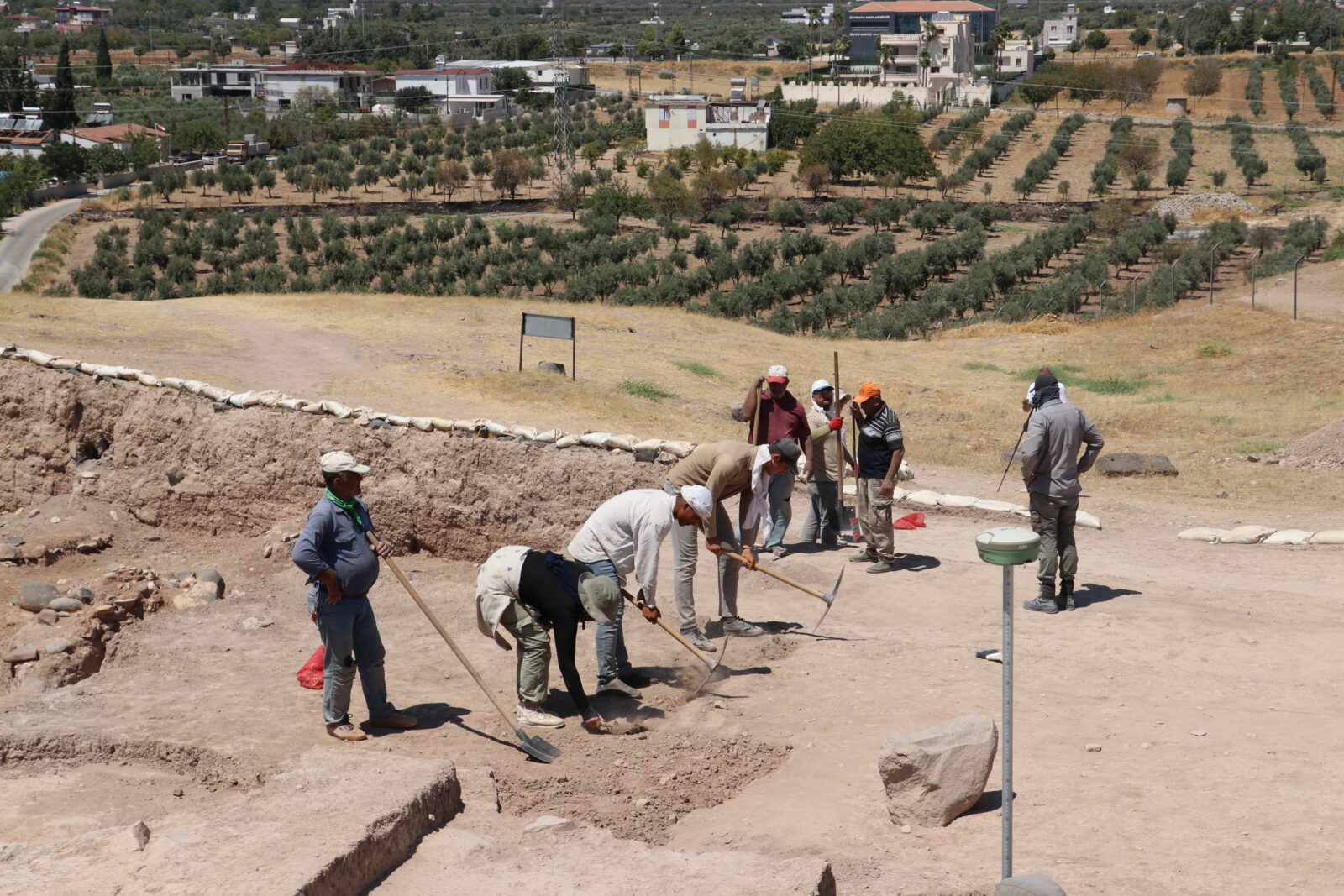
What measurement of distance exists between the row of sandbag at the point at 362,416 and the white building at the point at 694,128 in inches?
2755

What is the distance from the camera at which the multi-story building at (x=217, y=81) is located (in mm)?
122500

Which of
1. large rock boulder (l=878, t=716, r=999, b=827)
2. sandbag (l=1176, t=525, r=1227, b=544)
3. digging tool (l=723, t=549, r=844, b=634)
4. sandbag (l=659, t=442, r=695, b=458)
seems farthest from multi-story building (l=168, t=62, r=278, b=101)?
large rock boulder (l=878, t=716, r=999, b=827)

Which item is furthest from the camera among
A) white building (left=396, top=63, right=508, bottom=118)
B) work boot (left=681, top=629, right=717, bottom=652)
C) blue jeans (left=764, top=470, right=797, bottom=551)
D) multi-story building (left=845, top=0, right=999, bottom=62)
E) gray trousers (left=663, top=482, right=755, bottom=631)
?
multi-story building (left=845, top=0, right=999, bottom=62)

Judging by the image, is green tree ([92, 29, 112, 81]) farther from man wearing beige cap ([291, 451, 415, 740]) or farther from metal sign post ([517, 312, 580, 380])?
man wearing beige cap ([291, 451, 415, 740])

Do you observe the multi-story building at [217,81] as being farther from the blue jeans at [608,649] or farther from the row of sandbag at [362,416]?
the blue jeans at [608,649]

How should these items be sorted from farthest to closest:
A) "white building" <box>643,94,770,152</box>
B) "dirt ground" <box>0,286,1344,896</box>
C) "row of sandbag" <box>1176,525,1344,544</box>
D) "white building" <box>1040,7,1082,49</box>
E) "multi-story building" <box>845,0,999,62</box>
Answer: "white building" <box>1040,7,1082,49</box> < "multi-story building" <box>845,0,999,62</box> < "white building" <box>643,94,770,152</box> < "row of sandbag" <box>1176,525,1344,544</box> < "dirt ground" <box>0,286,1344,896</box>

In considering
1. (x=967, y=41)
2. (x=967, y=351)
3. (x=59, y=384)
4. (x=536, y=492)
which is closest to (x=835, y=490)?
(x=536, y=492)

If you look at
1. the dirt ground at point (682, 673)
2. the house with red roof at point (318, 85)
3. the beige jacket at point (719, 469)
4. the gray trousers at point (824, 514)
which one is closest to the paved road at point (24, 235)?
the dirt ground at point (682, 673)

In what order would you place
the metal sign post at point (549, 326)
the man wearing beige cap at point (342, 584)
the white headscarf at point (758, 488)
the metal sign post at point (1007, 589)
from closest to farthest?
the metal sign post at point (1007, 589) < the man wearing beige cap at point (342, 584) < the white headscarf at point (758, 488) < the metal sign post at point (549, 326)

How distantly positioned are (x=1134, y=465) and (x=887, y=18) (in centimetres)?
12691

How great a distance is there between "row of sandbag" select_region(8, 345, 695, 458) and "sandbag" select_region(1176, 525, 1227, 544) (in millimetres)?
5036

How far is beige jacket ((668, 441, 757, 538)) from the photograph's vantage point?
30.7ft

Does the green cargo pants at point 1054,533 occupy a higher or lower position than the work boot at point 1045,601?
higher

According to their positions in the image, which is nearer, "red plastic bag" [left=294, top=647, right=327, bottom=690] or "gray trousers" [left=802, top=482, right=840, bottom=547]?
"red plastic bag" [left=294, top=647, right=327, bottom=690]
